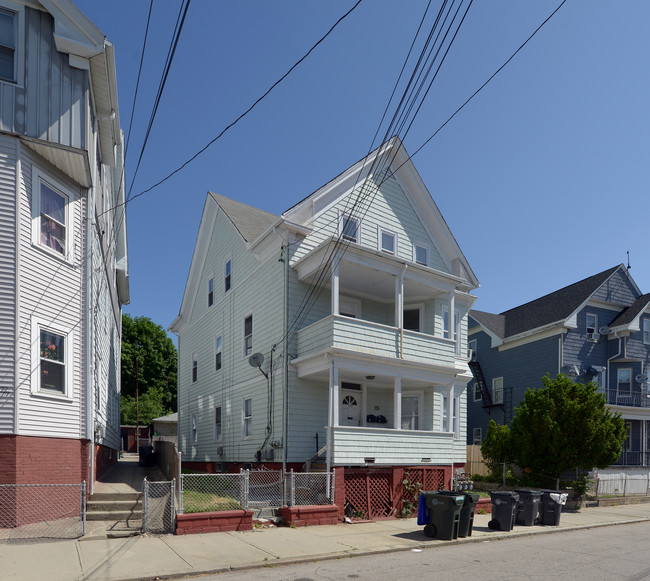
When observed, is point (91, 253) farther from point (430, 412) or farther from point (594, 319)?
point (594, 319)

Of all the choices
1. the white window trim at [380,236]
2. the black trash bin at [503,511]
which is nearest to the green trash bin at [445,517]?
the black trash bin at [503,511]

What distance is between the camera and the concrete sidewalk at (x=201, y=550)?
8.58 meters

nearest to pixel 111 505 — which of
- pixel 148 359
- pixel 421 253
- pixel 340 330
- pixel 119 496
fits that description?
pixel 119 496

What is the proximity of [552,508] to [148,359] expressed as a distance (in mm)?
44695

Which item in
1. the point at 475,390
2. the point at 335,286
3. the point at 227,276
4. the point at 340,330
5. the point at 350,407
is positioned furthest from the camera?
the point at 475,390

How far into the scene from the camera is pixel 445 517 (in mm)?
12141

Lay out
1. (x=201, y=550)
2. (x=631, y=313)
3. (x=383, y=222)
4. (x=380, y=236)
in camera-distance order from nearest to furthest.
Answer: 1. (x=201, y=550)
2. (x=380, y=236)
3. (x=383, y=222)
4. (x=631, y=313)

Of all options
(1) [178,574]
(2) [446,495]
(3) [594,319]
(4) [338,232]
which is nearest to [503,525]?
(2) [446,495]

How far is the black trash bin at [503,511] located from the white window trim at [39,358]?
9996 mm

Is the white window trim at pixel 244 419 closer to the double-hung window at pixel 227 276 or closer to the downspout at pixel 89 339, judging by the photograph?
the double-hung window at pixel 227 276

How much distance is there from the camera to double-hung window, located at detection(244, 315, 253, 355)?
19.8 meters

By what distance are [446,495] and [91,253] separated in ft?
32.0

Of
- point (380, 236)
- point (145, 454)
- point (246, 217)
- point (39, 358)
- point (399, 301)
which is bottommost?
point (145, 454)

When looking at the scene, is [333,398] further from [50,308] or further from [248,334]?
[50,308]
